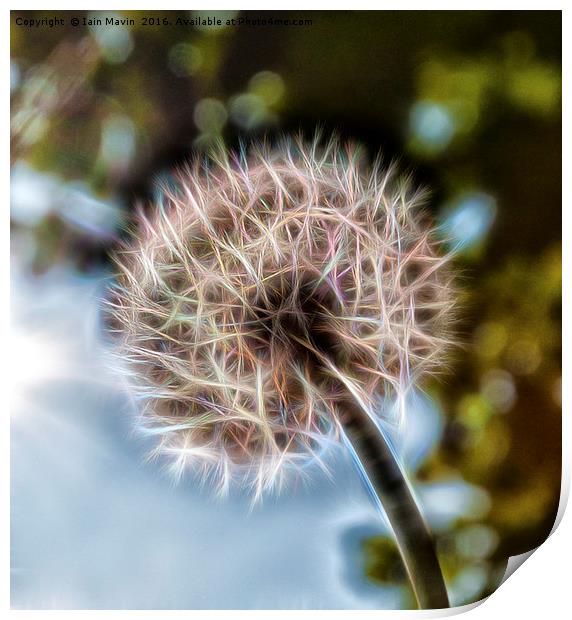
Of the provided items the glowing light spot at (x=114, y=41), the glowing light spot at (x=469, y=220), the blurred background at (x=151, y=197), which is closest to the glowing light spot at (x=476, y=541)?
the blurred background at (x=151, y=197)

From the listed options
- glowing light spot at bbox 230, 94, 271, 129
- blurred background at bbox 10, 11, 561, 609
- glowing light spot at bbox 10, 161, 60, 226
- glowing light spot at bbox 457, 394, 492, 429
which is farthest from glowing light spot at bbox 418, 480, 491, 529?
glowing light spot at bbox 10, 161, 60, 226

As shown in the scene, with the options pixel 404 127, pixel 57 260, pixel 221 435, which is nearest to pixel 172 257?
pixel 57 260

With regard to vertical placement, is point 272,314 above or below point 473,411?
above

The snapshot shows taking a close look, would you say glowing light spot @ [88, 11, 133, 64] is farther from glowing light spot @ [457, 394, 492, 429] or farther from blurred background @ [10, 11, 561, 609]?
glowing light spot @ [457, 394, 492, 429]

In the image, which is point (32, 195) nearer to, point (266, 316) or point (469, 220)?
point (266, 316)

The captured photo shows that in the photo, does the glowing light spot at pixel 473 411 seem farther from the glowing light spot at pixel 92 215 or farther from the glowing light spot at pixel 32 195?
the glowing light spot at pixel 32 195

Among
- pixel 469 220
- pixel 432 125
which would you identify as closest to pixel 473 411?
pixel 469 220
